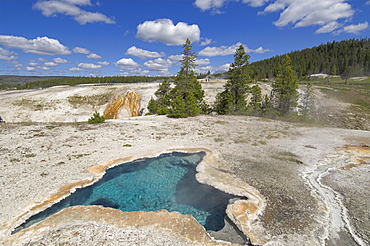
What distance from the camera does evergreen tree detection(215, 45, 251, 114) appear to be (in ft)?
A: 94.2

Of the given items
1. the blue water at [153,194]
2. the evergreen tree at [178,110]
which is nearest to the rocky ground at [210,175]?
the blue water at [153,194]

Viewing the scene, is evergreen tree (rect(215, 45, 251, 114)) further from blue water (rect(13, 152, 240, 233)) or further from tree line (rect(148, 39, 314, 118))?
blue water (rect(13, 152, 240, 233))

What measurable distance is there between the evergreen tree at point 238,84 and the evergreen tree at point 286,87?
4.97 metres

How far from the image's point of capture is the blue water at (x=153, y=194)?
7.72 meters

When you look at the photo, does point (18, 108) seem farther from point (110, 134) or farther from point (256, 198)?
point (256, 198)

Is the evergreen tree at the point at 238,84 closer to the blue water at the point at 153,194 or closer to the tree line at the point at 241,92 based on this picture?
the tree line at the point at 241,92

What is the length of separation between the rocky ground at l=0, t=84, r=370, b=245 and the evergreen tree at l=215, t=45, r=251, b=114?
899 centimetres

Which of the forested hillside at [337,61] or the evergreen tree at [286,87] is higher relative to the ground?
the forested hillside at [337,61]

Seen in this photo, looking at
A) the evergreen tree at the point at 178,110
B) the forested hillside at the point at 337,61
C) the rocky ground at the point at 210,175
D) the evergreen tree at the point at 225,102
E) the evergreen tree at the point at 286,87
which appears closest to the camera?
the rocky ground at the point at 210,175

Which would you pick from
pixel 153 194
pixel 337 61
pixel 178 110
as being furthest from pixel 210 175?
pixel 337 61

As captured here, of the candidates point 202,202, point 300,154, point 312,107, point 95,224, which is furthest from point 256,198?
point 312,107

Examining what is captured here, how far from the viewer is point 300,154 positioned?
13680 mm

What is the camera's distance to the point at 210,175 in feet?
34.3

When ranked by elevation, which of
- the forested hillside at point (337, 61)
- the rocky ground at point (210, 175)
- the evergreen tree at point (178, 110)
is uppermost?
the forested hillside at point (337, 61)
